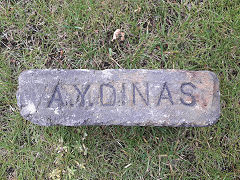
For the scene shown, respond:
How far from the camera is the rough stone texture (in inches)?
72.7

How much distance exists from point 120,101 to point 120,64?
681mm

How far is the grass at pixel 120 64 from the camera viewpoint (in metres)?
2.36

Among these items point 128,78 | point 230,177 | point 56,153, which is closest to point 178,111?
point 128,78

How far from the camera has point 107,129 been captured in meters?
2.39

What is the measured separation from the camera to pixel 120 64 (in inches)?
95.9

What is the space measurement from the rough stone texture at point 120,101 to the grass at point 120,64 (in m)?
0.55

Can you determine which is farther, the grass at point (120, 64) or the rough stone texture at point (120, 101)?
the grass at point (120, 64)

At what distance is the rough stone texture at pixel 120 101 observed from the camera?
1.85 meters

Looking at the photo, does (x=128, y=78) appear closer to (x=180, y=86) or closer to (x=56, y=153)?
(x=180, y=86)

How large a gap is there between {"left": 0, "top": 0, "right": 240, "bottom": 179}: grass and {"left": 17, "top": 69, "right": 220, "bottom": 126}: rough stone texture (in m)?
0.55

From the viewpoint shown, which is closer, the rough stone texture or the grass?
the rough stone texture

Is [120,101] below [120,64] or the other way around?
below

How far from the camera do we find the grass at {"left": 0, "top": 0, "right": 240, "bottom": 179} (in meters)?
2.36

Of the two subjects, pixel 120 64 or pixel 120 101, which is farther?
pixel 120 64
